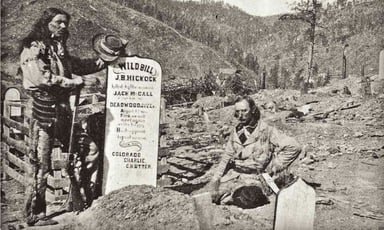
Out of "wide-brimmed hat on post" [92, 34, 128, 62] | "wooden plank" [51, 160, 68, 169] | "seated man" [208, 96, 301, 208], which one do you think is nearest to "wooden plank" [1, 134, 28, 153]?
"wooden plank" [51, 160, 68, 169]

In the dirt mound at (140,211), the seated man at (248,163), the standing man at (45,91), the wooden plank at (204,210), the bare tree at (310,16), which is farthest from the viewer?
the bare tree at (310,16)

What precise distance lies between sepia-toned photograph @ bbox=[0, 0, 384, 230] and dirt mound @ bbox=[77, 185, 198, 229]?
1cm

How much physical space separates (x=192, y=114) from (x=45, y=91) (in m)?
2.06

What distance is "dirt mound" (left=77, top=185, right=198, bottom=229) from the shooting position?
6.98m

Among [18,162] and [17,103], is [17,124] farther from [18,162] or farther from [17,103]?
[18,162]

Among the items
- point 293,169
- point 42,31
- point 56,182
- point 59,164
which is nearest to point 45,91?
point 42,31

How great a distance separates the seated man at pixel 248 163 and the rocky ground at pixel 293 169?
0.13m

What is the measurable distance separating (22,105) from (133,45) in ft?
A: 5.56

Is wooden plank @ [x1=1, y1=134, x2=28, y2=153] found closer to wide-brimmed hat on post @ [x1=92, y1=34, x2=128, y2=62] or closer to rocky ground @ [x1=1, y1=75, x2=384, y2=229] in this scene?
rocky ground @ [x1=1, y1=75, x2=384, y2=229]

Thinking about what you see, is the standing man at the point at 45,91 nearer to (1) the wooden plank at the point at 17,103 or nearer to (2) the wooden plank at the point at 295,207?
(1) the wooden plank at the point at 17,103

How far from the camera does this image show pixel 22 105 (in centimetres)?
684

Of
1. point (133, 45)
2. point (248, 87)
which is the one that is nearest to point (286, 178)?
point (248, 87)

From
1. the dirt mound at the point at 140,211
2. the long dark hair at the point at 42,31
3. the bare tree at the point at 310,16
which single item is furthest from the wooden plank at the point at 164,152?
the bare tree at the point at 310,16

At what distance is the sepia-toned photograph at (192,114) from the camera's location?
6863mm
